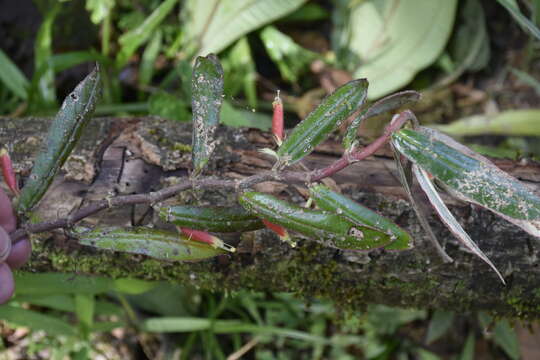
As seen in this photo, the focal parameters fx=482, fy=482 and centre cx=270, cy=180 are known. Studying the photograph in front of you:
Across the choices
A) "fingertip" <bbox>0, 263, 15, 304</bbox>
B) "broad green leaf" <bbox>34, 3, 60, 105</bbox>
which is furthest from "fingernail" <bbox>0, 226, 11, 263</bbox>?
"broad green leaf" <bbox>34, 3, 60, 105</bbox>

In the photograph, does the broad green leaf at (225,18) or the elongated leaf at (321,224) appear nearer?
the elongated leaf at (321,224)

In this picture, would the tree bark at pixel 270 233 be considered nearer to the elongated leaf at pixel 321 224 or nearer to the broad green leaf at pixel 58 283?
the broad green leaf at pixel 58 283

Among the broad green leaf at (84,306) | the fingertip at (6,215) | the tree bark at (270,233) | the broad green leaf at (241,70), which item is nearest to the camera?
the fingertip at (6,215)

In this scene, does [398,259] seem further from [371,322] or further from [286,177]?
[371,322]

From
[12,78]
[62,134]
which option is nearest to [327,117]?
[62,134]

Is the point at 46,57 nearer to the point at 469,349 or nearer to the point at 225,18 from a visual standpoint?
the point at 225,18

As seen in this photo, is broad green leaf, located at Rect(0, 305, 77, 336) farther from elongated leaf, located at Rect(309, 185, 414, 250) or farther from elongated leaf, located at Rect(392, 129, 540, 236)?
elongated leaf, located at Rect(392, 129, 540, 236)

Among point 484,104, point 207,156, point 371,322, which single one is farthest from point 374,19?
point 207,156

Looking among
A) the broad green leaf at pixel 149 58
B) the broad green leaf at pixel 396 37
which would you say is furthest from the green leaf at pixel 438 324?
the broad green leaf at pixel 149 58
